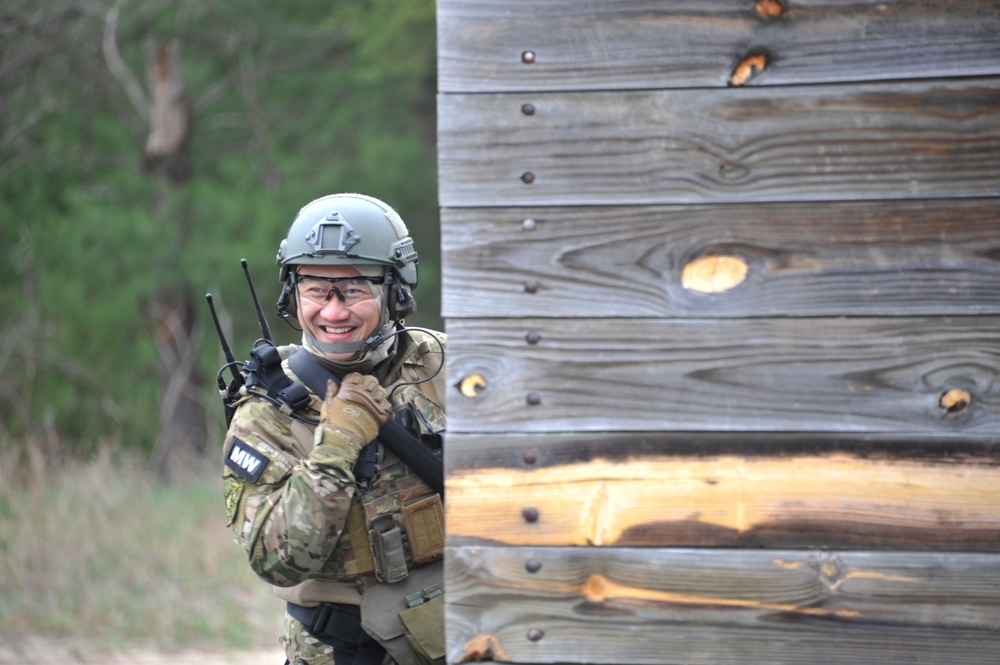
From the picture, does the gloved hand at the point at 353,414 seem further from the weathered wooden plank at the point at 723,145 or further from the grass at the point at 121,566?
the grass at the point at 121,566

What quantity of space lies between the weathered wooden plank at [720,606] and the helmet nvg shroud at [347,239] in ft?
4.28

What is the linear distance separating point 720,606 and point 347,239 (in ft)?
5.18

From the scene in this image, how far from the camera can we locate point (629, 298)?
6.47 feet

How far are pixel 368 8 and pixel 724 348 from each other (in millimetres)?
14151

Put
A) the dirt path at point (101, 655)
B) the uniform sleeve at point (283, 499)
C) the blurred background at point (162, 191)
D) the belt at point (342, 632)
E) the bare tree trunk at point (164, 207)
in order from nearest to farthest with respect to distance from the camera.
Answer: the uniform sleeve at point (283, 499) < the belt at point (342, 632) < the dirt path at point (101, 655) < the blurred background at point (162, 191) < the bare tree trunk at point (164, 207)

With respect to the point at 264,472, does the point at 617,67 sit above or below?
above

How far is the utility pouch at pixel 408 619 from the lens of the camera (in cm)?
300

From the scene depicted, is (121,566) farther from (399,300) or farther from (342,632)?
(399,300)

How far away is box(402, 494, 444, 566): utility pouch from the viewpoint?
3.04 m

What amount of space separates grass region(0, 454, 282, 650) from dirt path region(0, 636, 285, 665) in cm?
10

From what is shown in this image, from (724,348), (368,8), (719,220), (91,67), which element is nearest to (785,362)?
(724,348)

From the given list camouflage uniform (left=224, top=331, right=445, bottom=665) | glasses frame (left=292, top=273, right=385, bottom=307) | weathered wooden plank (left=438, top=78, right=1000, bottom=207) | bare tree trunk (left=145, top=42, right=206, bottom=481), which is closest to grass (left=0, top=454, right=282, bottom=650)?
camouflage uniform (left=224, top=331, right=445, bottom=665)

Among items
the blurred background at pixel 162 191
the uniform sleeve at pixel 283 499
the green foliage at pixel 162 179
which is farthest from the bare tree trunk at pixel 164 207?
the uniform sleeve at pixel 283 499

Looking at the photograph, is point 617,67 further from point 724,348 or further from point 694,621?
point 694,621
